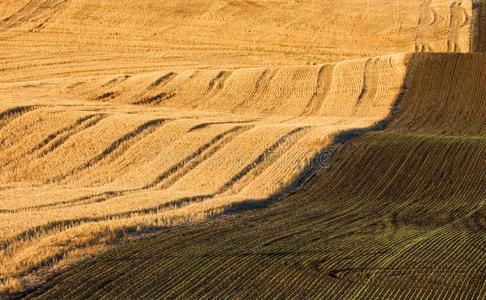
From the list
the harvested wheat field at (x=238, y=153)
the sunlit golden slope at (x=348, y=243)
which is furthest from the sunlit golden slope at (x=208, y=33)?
the sunlit golden slope at (x=348, y=243)

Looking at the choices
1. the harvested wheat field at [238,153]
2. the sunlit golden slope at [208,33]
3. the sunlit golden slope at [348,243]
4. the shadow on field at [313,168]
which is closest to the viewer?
the sunlit golden slope at [348,243]

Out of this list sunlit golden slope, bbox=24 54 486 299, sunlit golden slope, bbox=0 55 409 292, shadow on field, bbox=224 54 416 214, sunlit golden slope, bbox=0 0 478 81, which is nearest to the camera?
sunlit golden slope, bbox=24 54 486 299

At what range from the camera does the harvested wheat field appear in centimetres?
1817

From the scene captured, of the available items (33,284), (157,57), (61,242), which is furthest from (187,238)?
(157,57)

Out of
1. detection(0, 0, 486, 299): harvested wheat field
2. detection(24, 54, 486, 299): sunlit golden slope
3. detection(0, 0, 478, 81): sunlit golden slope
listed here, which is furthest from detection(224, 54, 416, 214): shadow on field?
detection(0, 0, 478, 81): sunlit golden slope

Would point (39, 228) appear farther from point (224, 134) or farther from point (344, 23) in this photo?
point (344, 23)

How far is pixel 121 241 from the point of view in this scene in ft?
64.8

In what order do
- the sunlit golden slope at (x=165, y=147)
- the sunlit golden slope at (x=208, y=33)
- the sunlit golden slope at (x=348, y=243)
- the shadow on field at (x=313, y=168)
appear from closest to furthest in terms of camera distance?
1. the sunlit golden slope at (x=348, y=243)
2. the sunlit golden slope at (x=165, y=147)
3. the shadow on field at (x=313, y=168)
4. the sunlit golden slope at (x=208, y=33)

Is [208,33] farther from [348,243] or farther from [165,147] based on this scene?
[348,243]

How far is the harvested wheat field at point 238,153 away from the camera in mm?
18172

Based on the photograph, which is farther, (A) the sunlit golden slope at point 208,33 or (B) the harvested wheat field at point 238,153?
(A) the sunlit golden slope at point 208,33

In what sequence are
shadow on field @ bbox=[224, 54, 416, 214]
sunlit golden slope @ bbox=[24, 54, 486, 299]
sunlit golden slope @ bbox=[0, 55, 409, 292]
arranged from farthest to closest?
1. shadow on field @ bbox=[224, 54, 416, 214]
2. sunlit golden slope @ bbox=[0, 55, 409, 292]
3. sunlit golden slope @ bbox=[24, 54, 486, 299]

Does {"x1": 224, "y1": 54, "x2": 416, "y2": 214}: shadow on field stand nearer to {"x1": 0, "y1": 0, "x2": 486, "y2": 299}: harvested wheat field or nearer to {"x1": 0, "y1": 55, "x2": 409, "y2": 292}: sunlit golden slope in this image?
{"x1": 0, "y1": 0, "x2": 486, "y2": 299}: harvested wheat field

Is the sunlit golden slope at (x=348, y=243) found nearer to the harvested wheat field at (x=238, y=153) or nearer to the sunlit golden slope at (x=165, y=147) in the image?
the harvested wheat field at (x=238, y=153)
